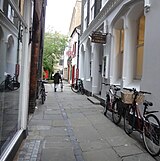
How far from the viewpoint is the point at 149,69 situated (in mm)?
6820

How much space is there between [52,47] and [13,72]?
3895cm

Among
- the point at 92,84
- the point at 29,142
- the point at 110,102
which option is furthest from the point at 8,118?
the point at 92,84

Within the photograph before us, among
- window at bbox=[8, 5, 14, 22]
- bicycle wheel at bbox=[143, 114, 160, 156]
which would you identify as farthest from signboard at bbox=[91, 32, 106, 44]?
window at bbox=[8, 5, 14, 22]

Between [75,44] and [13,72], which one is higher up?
[75,44]

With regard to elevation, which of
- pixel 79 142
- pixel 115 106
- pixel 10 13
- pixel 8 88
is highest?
pixel 10 13

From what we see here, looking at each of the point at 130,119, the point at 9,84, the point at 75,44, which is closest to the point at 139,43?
the point at 130,119

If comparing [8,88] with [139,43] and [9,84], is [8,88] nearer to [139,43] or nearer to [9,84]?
[9,84]

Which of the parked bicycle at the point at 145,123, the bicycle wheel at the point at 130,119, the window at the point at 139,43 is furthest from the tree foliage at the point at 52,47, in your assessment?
the parked bicycle at the point at 145,123

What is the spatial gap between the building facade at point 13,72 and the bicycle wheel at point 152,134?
2.51m

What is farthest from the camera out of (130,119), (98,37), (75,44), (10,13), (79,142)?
(75,44)

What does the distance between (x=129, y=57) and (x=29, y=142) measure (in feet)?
16.2

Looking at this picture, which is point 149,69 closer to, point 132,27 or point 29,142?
point 132,27

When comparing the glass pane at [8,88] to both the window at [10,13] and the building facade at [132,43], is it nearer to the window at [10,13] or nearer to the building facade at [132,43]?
the window at [10,13]

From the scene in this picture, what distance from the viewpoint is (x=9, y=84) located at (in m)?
4.30
